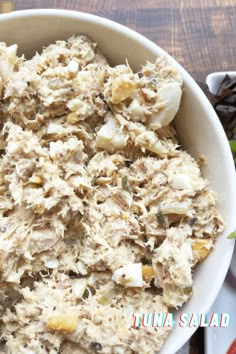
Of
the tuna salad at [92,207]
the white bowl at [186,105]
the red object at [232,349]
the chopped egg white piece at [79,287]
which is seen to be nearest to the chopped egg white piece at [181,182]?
the tuna salad at [92,207]

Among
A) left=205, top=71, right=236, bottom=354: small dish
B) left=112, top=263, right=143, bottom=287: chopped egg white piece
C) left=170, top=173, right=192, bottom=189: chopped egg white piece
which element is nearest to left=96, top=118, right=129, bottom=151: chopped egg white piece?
left=170, top=173, right=192, bottom=189: chopped egg white piece

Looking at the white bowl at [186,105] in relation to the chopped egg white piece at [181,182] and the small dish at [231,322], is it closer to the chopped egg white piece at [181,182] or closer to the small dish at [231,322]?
the chopped egg white piece at [181,182]

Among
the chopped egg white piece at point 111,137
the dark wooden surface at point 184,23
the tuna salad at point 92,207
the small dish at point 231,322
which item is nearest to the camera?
the tuna salad at point 92,207

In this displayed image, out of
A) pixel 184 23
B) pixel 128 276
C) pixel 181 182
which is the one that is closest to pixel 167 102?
pixel 181 182

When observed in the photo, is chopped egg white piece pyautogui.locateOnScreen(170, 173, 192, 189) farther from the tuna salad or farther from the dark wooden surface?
the dark wooden surface

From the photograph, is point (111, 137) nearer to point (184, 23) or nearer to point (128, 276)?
point (128, 276)
